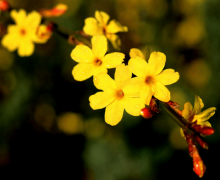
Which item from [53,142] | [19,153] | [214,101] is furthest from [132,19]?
[19,153]

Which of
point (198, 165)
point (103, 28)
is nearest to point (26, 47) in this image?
point (103, 28)

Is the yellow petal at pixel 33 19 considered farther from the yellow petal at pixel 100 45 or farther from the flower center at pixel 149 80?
the flower center at pixel 149 80

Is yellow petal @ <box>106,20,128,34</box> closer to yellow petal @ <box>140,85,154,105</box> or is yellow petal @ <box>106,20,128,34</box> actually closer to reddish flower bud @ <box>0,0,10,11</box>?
yellow petal @ <box>140,85,154,105</box>

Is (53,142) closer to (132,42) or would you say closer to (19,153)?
(19,153)

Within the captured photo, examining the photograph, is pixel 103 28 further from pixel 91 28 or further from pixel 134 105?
pixel 134 105

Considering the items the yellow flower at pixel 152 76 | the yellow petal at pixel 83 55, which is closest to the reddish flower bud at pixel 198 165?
the yellow flower at pixel 152 76
